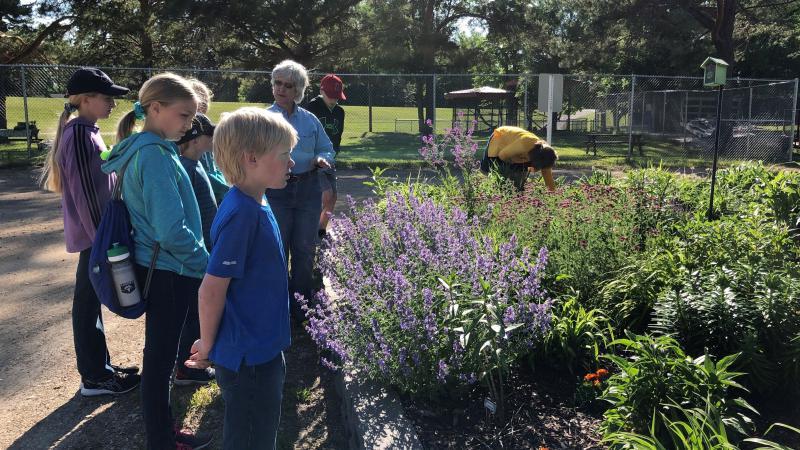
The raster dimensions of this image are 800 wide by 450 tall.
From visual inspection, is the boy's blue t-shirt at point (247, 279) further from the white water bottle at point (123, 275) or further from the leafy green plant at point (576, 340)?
the leafy green plant at point (576, 340)

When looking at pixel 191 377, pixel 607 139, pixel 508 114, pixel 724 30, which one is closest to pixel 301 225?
pixel 191 377

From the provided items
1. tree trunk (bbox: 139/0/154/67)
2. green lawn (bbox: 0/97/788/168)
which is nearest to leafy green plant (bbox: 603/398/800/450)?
green lawn (bbox: 0/97/788/168)

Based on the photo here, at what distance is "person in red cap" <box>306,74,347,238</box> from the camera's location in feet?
15.2

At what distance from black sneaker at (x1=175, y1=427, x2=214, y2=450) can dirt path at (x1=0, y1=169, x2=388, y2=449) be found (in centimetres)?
11

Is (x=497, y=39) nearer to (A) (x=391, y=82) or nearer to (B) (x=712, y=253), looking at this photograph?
(A) (x=391, y=82)

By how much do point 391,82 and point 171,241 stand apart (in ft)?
56.7

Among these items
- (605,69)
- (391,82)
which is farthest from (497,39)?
(391,82)

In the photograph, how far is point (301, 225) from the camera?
4.35m

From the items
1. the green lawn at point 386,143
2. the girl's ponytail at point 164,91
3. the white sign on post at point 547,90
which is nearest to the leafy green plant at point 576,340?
the girl's ponytail at point 164,91

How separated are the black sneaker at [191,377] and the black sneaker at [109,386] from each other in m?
0.23

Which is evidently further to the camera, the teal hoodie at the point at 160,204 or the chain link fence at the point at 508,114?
the chain link fence at the point at 508,114

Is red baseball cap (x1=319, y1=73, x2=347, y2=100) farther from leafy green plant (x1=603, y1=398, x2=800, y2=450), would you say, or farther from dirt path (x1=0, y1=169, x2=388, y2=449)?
leafy green plant (x1=603, y1=398, x2=800, y2=450)

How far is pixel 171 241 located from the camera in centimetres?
265

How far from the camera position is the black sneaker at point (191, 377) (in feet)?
12.1
